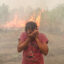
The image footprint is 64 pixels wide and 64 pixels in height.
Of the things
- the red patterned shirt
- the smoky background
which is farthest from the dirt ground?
the red patterned shirt

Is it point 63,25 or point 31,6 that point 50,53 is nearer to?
point 63,25

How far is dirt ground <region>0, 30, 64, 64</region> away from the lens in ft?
7.58

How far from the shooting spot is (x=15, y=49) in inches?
90.7

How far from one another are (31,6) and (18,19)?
265 mm

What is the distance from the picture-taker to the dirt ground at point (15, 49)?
2.31 metres

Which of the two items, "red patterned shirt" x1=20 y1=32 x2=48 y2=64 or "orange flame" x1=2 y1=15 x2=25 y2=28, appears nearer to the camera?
"red patterned shirt" x1=20 y1=32 x2=48 y2=64

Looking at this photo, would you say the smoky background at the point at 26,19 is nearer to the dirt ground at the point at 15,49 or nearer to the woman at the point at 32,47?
the dirt ground at the point at 15,49

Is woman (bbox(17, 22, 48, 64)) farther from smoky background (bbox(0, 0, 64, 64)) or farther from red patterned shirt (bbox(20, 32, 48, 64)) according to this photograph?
smoky background (bbox(0, 0, 64, 64))

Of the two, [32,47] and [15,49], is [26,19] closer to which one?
[15,49]

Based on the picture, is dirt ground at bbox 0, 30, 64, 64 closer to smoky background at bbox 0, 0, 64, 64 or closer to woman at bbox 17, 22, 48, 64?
smoky background at bbox 0, 0, 64, 64

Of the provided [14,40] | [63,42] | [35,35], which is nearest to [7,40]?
Answer: [14,40]

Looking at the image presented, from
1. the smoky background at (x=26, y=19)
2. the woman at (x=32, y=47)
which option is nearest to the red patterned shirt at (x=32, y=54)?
the woman at (x=32, y=47)

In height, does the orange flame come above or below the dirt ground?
above

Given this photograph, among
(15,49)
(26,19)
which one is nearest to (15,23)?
(26,19)
